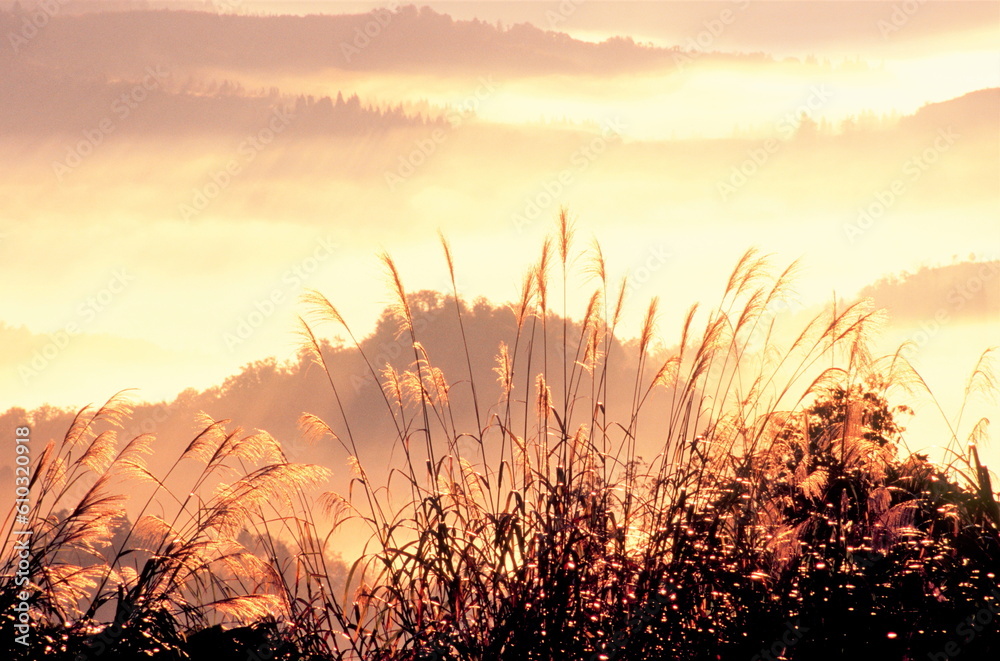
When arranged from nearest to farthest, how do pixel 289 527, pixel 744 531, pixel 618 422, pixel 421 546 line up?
pixel 421 546, pixel 744 531, pixel 289 527, pixel 618 422

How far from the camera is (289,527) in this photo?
5.70m

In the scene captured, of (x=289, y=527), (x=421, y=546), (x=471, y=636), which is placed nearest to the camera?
(x=471, y=636)

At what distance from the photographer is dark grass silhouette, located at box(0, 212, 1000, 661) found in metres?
4.66

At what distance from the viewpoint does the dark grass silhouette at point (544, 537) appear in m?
4.66

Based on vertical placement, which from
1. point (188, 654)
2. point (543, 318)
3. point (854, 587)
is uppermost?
point (543, 318)

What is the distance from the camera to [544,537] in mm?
5023

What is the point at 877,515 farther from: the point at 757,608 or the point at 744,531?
the point at 757,608

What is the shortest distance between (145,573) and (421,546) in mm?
1354

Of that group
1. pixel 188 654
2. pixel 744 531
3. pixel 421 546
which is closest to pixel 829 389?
pixel 744 531

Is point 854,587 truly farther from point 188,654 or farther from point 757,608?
point 188,654

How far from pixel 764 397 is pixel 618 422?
3.28ft

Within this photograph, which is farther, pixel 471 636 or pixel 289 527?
pixel 289 527

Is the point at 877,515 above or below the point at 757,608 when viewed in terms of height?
above

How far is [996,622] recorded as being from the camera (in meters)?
4.85
